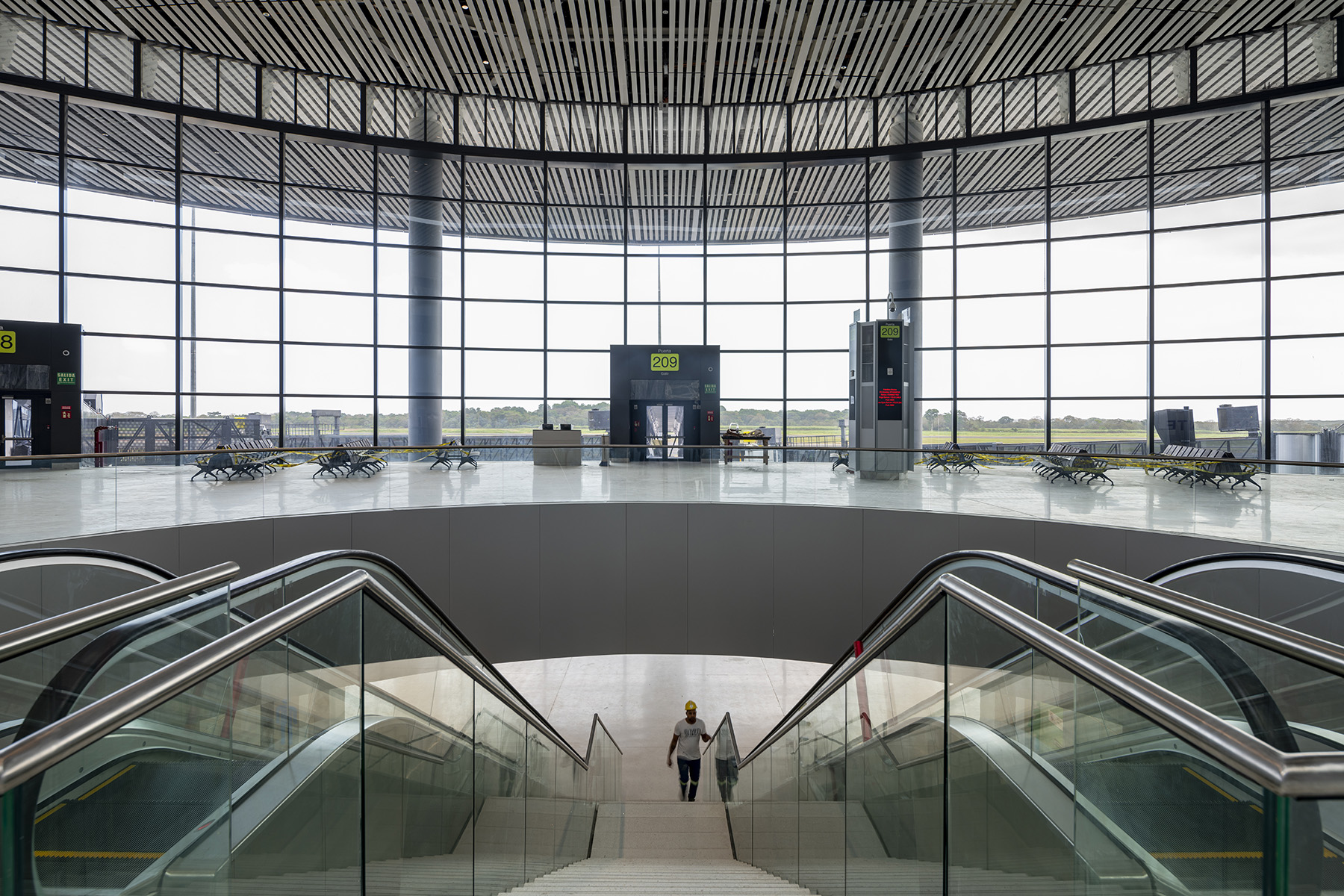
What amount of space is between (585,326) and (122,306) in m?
10.6

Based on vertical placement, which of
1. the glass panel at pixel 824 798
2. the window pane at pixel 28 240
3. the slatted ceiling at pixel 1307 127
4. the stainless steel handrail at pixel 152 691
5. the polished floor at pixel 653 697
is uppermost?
the slatted ceiling at pixel 1307 127

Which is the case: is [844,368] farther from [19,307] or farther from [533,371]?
[19,307]

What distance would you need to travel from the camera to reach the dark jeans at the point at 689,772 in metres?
10.1

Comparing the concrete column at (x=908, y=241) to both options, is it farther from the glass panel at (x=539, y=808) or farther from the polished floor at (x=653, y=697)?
the glass panel at (x=539, y=808)

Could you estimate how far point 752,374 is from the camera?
64.6 feet

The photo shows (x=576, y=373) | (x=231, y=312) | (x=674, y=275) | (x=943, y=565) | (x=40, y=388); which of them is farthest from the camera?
(x=674, y=275)

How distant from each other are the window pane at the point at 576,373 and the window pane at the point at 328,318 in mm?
4699

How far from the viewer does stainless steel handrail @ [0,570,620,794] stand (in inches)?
40.0

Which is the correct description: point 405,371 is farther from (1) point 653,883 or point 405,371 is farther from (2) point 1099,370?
(2) point 1099,370

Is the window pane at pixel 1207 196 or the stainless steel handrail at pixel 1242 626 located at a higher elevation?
the window pane at pixel 1207 196

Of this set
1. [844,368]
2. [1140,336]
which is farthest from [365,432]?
[1140,336]

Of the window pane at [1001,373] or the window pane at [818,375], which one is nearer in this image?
the window pane at [1001,373]

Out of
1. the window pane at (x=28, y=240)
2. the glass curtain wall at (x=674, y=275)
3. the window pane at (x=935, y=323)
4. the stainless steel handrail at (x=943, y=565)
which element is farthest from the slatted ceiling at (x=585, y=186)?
the stainless steel handrail at (x=943, y=565)

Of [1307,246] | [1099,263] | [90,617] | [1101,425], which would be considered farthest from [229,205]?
[1307,246]
